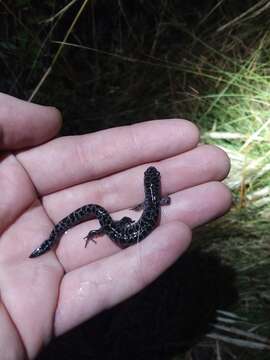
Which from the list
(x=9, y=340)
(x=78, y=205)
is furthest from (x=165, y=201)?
(x=9, y=340)

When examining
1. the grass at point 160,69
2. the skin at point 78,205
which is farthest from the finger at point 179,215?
the grass at point 160,69

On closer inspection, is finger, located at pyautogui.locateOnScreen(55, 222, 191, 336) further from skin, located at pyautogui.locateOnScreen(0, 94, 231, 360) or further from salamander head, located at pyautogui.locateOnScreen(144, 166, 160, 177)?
salamander head, located at pyautogui.locateOnScreen(144, 166, 160, 177)

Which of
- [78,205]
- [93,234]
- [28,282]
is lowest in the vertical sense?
[28,282]

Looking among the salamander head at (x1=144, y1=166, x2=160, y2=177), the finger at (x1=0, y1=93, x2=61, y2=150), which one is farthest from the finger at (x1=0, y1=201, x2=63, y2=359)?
the salamander head at (x1=144, y1=166, x2=160, y2=177)

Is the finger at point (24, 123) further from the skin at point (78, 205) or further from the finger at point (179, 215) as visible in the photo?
the finger at point (179, 215)

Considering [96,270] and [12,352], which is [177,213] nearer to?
[96,270]

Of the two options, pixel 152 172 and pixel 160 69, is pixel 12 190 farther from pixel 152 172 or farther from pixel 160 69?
pixel 160 69
